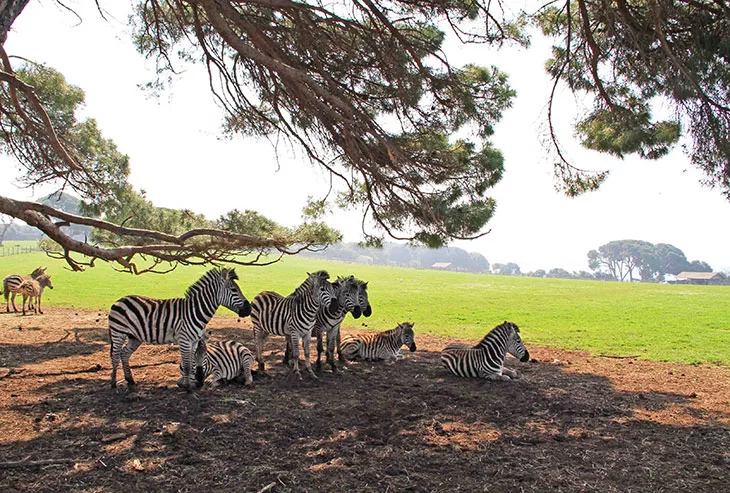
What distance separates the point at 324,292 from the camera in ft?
28.3

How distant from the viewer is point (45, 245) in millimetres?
11422

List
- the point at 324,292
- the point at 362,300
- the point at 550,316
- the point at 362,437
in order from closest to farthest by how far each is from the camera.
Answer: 1. the point at 362,437
2. the point at 324,292
3. the point at 362,300
4. the point at 550,316

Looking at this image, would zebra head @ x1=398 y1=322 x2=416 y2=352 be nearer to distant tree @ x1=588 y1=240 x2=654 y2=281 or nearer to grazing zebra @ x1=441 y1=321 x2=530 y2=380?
grazing zebra @ x1=441 y1=321 x2=530 y2=380

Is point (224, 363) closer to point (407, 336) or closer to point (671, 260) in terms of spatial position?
point (407, 336)

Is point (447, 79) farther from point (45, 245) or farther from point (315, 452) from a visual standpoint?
point (45, 245)

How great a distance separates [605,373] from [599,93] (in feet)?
18.1

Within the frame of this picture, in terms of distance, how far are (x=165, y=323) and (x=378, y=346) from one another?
14.7ft

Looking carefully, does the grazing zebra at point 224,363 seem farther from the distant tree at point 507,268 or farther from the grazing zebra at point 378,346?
the distant tree at point 507,268

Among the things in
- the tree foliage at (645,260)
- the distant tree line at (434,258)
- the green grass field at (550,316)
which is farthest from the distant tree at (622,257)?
the green grass field at (550,316)

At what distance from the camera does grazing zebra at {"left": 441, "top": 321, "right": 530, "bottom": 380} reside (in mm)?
8812

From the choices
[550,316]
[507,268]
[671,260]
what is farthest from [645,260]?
[550,316]

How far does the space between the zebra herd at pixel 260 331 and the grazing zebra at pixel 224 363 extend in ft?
0.05

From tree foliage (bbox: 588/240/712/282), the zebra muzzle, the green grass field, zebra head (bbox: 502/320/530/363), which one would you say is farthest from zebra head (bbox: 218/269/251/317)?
tree foliage (bbox: 588/240/712/282)

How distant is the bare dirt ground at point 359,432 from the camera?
15.6 ft
